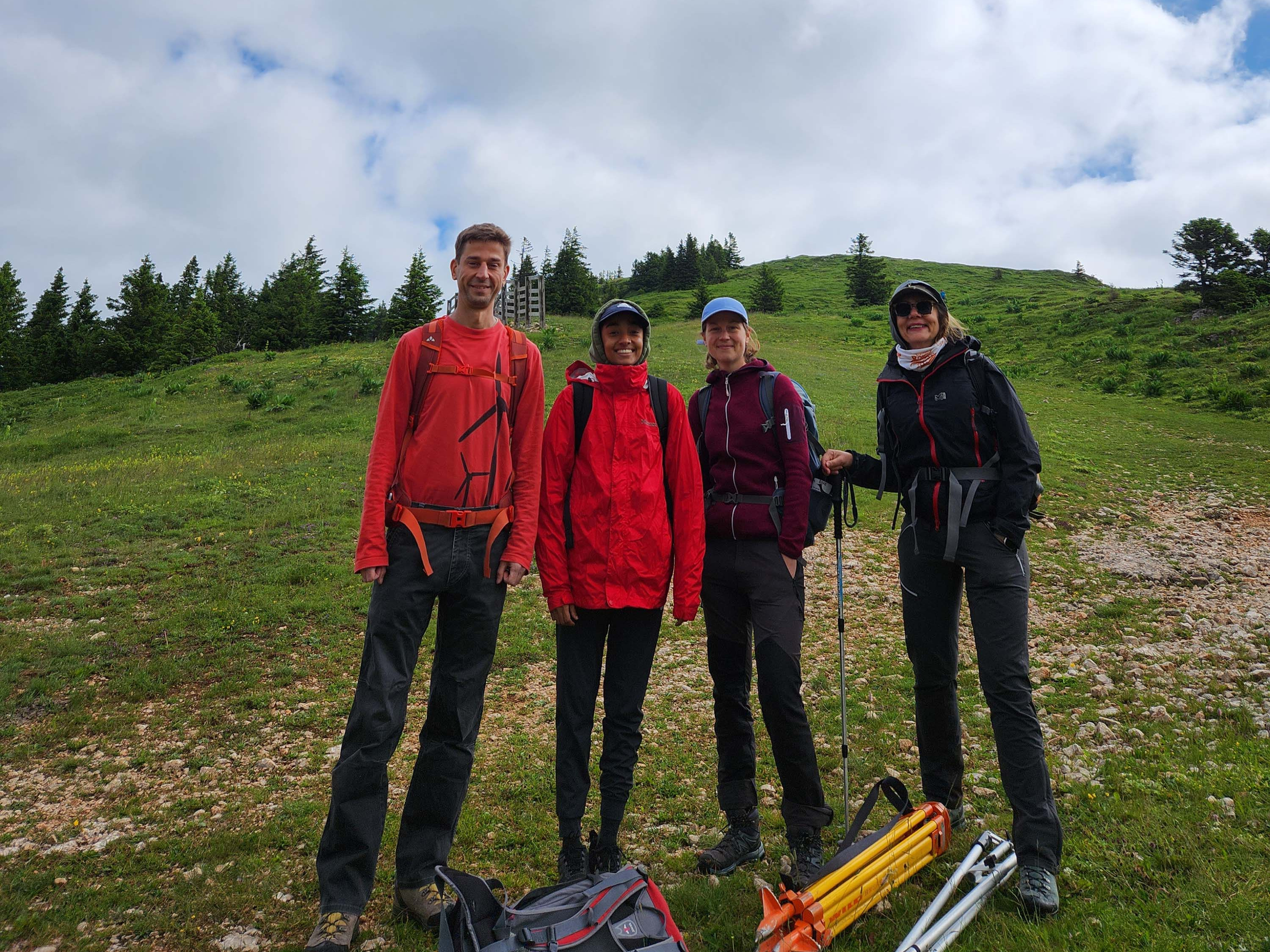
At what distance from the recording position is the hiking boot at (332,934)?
10.3 feet

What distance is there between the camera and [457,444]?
3.58 m

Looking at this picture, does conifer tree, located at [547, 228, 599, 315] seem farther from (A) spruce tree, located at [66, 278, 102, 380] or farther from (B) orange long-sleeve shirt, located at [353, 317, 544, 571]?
(B) orange long-sleeve shirt, located at [353, 317, 544, 571]

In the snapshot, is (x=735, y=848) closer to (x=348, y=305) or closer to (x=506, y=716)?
(x=506, y=716)

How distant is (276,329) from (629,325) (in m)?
57.0

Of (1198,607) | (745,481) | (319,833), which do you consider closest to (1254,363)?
(1198,607)

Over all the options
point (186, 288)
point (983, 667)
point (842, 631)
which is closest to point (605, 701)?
point (842, 631)

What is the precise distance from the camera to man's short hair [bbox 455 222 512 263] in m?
3.72

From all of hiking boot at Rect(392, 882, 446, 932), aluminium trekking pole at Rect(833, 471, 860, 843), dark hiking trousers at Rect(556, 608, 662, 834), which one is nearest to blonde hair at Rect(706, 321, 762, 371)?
aluminium trekking pole at Rect(833, 471, 860, 843)

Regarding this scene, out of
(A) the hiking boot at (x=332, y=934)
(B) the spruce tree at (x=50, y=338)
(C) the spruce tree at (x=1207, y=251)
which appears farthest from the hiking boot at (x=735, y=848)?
(B) the spruce tree at (x=50, y=338)

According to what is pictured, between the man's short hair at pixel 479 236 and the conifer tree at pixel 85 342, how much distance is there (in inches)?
2302

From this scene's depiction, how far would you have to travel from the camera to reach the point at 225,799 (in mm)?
4844

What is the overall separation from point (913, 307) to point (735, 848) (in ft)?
10.6

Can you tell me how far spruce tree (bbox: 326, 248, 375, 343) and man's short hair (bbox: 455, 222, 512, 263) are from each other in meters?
52.0

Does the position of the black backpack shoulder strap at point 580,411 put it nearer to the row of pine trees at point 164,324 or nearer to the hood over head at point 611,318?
the hood over head at point 611,318
